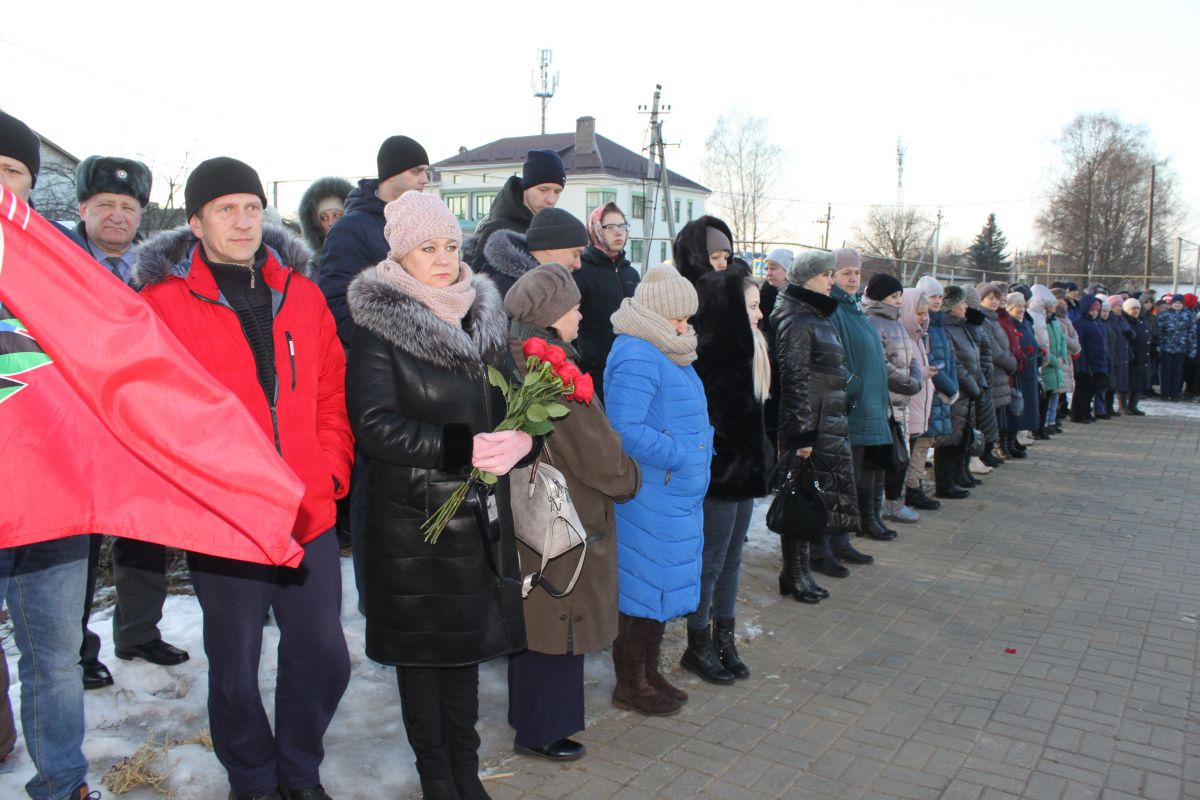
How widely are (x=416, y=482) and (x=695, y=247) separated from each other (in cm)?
267

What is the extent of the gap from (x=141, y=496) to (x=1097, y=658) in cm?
503

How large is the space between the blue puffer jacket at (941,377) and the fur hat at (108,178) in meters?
6.79

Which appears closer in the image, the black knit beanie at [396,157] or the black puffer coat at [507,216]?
the black knit beanie at [396,157]

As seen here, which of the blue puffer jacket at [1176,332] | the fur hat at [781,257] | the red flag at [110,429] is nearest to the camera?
the red flag at [110,429]

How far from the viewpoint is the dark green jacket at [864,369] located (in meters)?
6.77

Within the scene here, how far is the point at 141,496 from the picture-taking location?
2.38 metres

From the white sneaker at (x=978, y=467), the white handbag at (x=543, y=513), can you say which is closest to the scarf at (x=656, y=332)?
the white handbag at (x=543, y=513)

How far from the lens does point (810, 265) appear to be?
6184mm

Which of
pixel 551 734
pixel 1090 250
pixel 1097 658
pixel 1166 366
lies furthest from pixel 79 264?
pixel 1090 250

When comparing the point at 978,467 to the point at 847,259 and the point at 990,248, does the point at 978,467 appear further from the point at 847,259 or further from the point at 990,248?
Result: the point at 990,248

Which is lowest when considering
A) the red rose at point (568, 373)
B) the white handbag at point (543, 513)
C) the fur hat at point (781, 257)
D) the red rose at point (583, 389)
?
the white handbag at point (543, 513)

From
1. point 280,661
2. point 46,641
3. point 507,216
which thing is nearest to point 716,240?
point 507,216

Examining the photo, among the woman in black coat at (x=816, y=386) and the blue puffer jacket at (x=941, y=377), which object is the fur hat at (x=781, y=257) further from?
the woman in black coat at (x=816, y=386)

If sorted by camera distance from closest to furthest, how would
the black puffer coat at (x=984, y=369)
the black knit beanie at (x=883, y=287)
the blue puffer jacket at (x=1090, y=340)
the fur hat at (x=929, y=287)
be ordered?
the black knit beanie at (x=883, y=287)
the fur hat at (x=929, y=287)
the black puffer coat at (x=984, y=369)
the blue puffer jacket at (x=1090, y=340)
